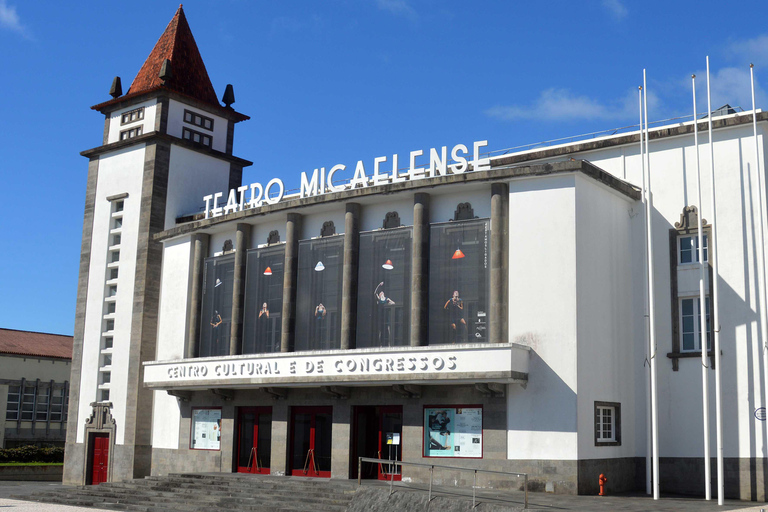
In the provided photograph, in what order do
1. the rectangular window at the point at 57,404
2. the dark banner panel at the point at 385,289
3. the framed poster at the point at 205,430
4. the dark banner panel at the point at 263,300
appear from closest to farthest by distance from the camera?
the dark banner panel at the point at 385,289 → the dark banner panel at the point at 263,300 → the framed poster at the point at 205,430 → the rectangular window at the point at 57,404

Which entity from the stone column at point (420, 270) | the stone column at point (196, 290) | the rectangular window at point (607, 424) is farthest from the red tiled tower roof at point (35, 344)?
the rectangular window at point (607, 424)

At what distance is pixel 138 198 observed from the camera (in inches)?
1636

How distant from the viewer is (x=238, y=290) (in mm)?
34969

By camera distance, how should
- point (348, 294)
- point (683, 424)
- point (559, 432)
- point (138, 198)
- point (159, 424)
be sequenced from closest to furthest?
point (559, 432), point (683, 424), point (348, 294), point (159, 424), point (138, 198)

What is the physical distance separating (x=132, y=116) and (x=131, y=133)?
91cm

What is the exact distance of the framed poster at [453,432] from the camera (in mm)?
27797

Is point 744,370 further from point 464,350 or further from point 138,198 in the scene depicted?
point 138,198

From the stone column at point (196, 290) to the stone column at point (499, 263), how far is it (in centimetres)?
1449

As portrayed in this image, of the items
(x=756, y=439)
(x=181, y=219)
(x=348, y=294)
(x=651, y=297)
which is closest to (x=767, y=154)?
(x=651, y=297)

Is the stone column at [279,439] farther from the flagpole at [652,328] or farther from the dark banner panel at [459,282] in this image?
the flagpole at [652,328]

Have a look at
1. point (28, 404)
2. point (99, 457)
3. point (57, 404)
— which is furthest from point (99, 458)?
point (57, 404)

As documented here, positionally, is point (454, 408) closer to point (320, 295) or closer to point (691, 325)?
point (320, 295)

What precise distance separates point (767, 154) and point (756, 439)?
30.9 feet

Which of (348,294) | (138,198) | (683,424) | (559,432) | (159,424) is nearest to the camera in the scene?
(559,432)
